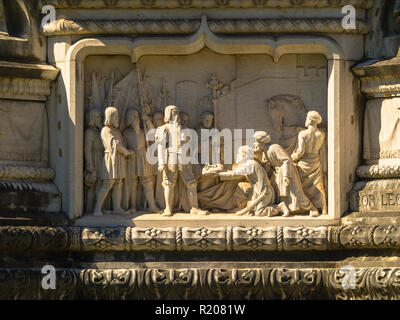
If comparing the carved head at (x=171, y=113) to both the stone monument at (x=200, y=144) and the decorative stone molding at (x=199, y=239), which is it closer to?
the stone monument at (x=200, y=144)

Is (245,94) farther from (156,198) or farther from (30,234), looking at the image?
(30,234)

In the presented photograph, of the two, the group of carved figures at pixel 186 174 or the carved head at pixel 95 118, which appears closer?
the group of carved figures at pixel 186 174

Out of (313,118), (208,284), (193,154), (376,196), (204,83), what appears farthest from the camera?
(204,83)

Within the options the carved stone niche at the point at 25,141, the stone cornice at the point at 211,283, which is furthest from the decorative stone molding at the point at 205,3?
the stone cornice at the point at 211,283

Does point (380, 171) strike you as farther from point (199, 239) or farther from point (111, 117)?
point (111, 117)

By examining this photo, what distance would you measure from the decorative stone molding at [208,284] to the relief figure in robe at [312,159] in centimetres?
95

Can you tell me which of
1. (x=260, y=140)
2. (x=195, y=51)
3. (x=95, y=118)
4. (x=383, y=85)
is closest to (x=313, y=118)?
(x=260, y=140)

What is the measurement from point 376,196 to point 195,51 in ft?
9.74

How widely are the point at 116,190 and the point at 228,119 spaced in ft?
5.62

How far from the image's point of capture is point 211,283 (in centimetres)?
1675

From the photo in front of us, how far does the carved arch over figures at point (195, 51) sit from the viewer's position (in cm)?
1703

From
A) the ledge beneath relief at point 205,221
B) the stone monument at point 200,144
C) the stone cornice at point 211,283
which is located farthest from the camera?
the ledge beneath relief at point 205,221

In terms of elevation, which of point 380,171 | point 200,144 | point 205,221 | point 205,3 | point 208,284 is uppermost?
point 205,3

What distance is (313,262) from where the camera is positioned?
1694cm
